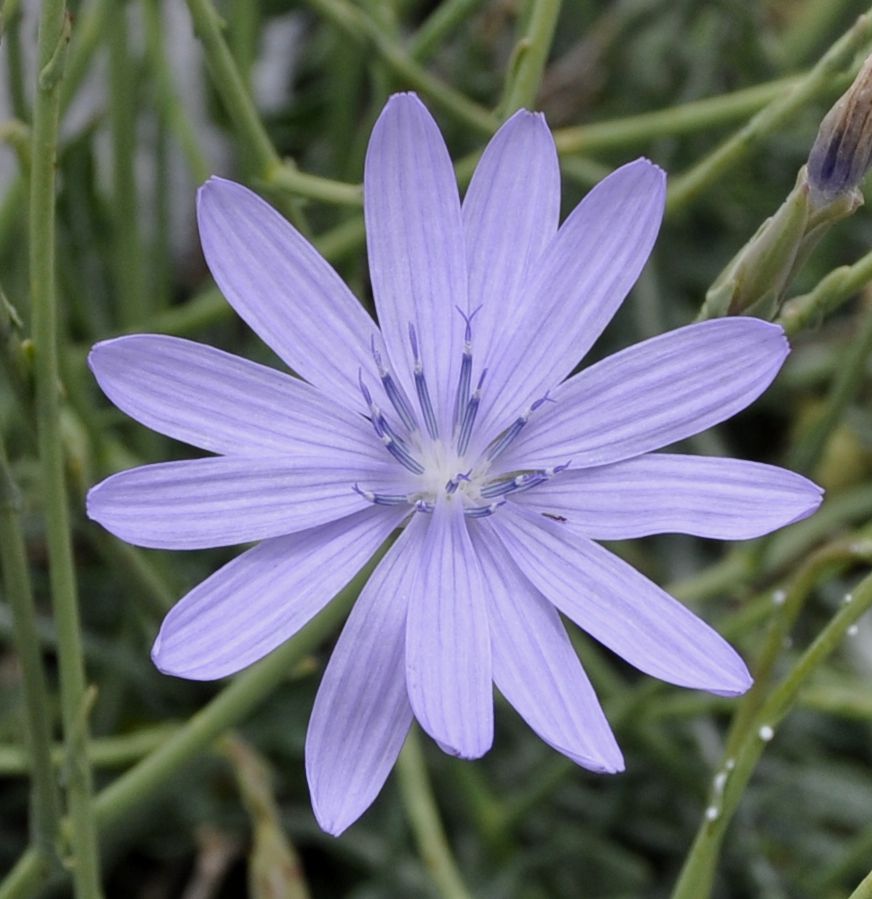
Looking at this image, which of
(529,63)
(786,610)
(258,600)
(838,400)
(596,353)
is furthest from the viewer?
(596,353)

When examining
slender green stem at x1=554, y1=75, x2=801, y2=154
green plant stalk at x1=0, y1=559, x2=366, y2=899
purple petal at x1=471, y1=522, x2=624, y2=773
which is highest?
slender green stem at x1=554, y1=75, x2=801, y2=154

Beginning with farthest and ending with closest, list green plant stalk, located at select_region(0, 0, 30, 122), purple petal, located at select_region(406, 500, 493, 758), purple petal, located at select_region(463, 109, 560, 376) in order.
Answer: green plant stalk, located at select_region(0, 0, 30, 122) < purple petal, located at select_region(463, 109, 560, 376) < purple petal, located at select_region(406, 500, 493, 758)

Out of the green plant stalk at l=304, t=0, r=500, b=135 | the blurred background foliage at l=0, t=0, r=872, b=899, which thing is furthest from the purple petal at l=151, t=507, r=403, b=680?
the green plant stalk at l=304, t=0, r=500, b=135

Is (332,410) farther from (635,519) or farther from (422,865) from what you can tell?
(422,865)

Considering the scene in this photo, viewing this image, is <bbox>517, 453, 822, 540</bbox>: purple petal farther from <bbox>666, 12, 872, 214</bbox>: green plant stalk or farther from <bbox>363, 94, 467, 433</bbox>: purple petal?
<bbox>666, 12, 872, 214</bbox>: green plant stalk

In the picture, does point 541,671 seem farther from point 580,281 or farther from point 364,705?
point 580,281

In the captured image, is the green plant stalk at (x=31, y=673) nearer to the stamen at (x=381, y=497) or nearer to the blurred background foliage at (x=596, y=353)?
the blurred background foliage at (x=596, y=353)

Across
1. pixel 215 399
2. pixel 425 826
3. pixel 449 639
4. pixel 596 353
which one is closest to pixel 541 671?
pixel 449 639

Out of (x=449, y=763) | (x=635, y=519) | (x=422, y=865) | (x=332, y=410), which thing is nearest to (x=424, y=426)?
(x=332, y=410)
